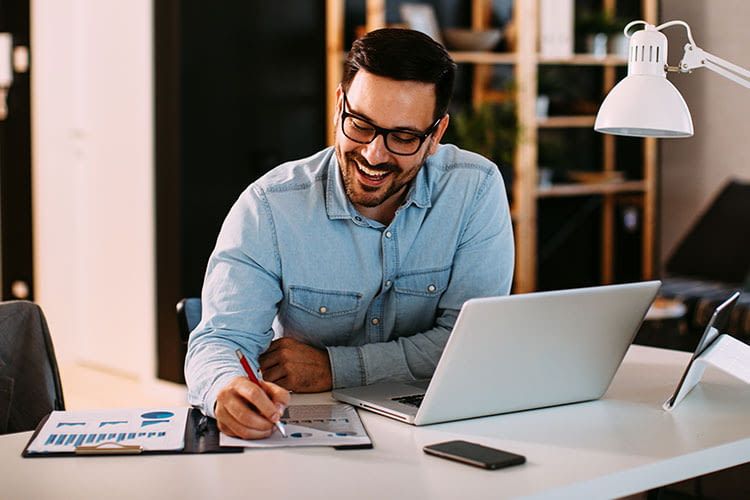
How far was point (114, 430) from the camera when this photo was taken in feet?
5.46

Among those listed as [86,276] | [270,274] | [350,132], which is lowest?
[86,276]

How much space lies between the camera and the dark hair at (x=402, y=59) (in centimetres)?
206

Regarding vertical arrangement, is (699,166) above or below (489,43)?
below

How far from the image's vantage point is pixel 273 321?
7.13 ft

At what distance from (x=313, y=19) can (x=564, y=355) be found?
3.47 meters

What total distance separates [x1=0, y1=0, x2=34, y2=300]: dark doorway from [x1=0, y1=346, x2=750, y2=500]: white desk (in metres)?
4.20

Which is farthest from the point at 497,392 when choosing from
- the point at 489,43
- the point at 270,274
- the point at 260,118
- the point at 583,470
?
the point at 489,43

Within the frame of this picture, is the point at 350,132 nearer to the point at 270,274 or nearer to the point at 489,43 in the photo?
the point at 270,274

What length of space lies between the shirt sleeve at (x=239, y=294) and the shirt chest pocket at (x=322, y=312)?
45 mm

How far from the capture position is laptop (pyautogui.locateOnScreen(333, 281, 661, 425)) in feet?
5.46

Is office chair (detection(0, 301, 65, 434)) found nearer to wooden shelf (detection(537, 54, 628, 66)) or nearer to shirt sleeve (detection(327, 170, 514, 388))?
shirt sleeve (detection(327, 170, 514, 388))

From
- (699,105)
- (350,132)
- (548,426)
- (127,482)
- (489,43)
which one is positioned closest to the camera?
(127,482)

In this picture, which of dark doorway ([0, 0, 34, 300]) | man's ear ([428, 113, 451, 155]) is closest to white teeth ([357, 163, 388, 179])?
man's ear ([428, 113, 451, 155])

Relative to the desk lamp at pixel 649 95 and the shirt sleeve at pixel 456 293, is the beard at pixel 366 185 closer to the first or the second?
the shirt sleeve at pixel 456 293
